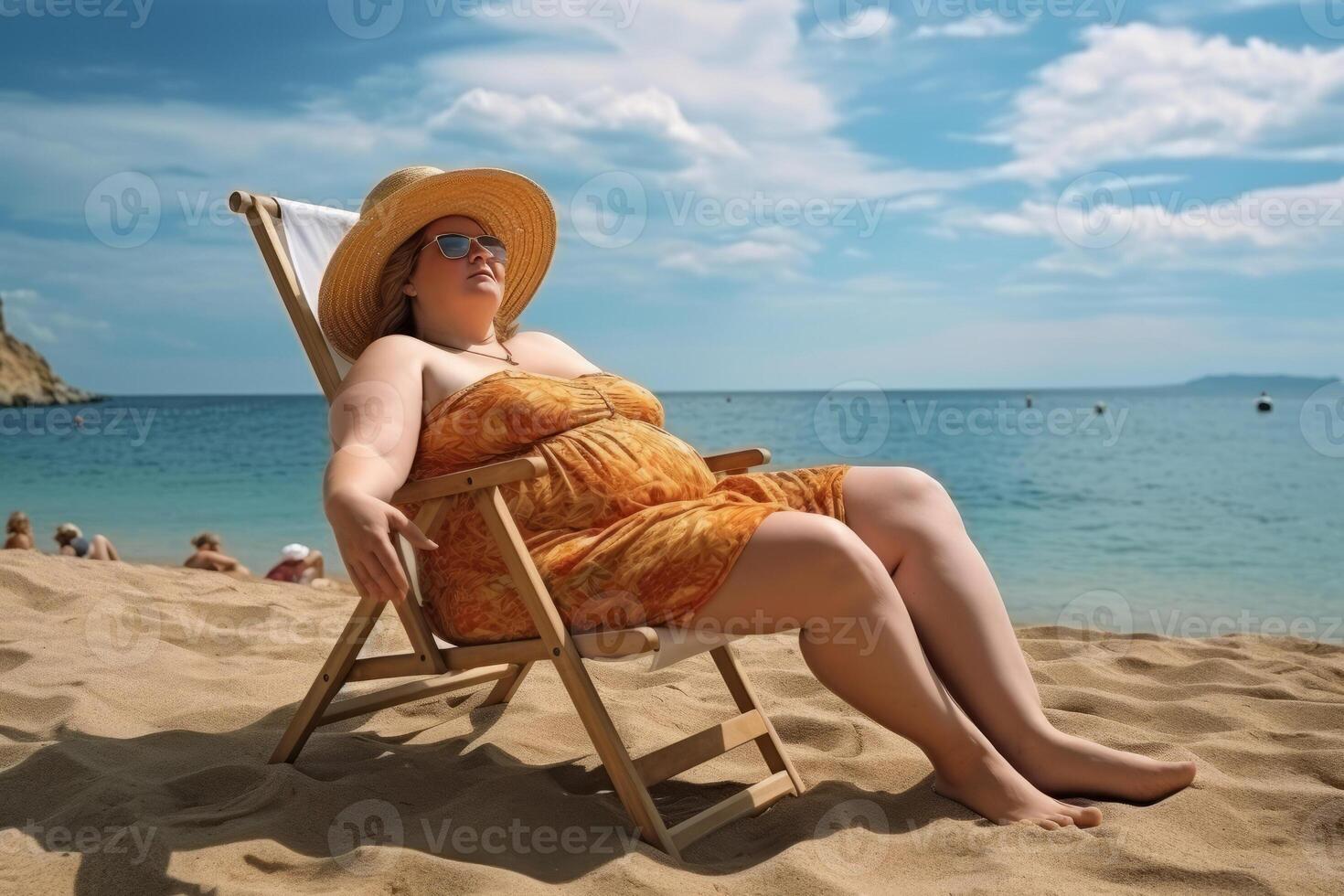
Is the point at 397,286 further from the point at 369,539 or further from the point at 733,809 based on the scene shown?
the point at 733,809

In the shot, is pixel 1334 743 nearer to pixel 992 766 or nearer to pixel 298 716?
pixel 992 766

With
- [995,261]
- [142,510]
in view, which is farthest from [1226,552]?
[995,261]

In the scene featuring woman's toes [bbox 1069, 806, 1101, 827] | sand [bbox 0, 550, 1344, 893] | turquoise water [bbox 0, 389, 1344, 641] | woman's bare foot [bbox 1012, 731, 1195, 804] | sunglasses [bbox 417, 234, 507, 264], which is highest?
sunglasses [bbox 417, 234, 507, 264]

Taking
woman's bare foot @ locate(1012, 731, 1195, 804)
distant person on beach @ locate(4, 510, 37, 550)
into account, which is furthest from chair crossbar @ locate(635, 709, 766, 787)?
distant person on beach @ locate(4, 510, 37, 550)

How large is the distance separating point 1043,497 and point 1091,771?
44.4 ft

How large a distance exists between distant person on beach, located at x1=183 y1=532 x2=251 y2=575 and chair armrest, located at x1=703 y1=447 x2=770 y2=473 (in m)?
5.21

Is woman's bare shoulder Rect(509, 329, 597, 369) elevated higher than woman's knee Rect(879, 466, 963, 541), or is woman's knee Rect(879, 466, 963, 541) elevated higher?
woman's bare shoulder Rect(509, 329, 597, 369)

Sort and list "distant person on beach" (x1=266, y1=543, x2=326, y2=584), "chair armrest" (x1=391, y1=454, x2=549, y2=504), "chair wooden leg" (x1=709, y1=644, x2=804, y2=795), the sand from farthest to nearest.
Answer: "distant person on beach" (x1=266, y1=543, x2=326, y2=584) < "chair wooden leg" (x1=709, y1=644, x2=804, y2=795) < "chair armrest" (x1=391, y1=454, x2=549, y2=504) < the sand

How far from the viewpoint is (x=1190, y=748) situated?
2.62 m

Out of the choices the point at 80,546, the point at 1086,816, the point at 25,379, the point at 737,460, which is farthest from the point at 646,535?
the point at 25,379

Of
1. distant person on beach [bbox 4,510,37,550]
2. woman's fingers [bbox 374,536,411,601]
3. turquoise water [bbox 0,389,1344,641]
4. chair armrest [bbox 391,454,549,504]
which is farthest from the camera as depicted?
turquoise water [bbox 0,389,1344,641]

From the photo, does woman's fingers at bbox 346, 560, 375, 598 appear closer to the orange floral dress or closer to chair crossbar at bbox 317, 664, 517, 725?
the orange floral dress

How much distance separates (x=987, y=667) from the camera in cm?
214

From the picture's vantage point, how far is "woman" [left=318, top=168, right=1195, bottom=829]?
205 cm
